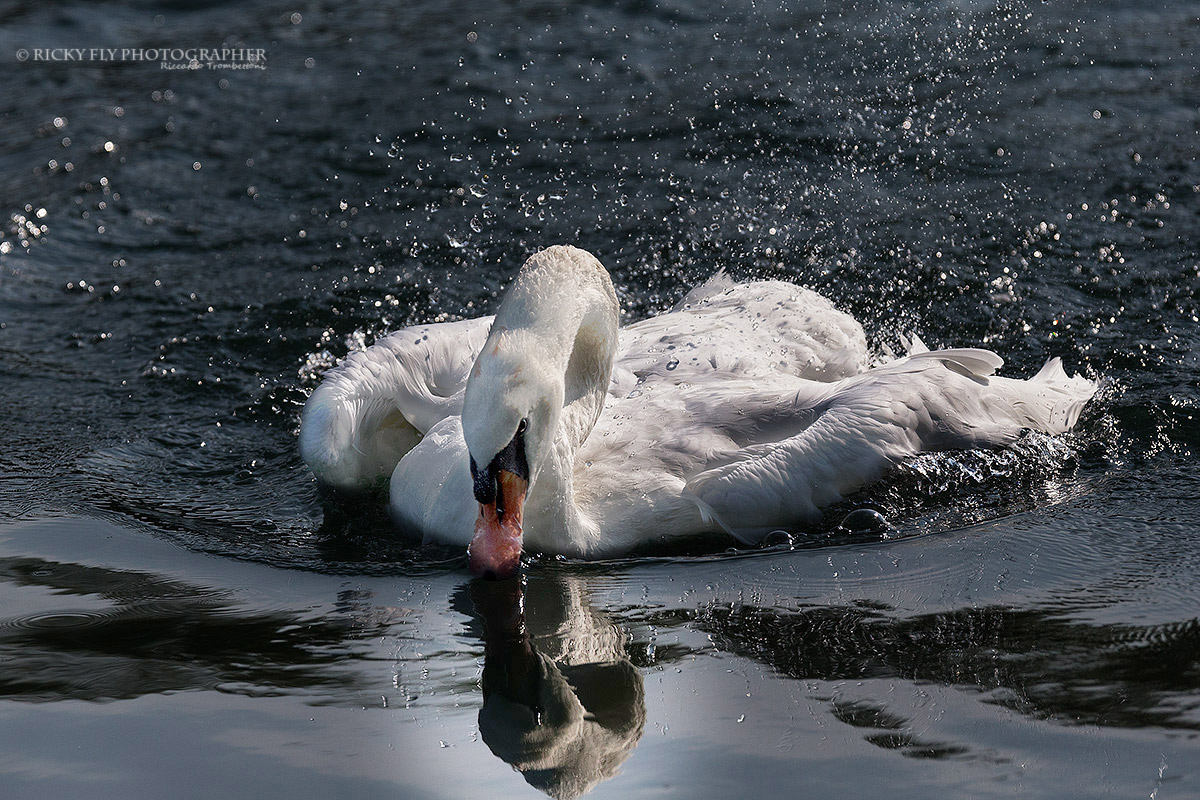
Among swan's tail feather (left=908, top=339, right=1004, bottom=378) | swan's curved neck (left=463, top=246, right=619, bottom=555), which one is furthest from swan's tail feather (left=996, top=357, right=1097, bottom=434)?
swan's curved neck (left=463, top=246, right=619, bottom=555)

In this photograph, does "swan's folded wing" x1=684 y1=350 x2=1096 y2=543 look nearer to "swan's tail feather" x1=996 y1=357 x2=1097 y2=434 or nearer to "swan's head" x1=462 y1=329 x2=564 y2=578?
"swan's tail feather" x1=996 y1=357 x2=1097 y2=434

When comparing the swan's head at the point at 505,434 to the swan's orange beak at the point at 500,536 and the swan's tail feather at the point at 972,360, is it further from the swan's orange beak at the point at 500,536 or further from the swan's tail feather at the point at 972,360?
the swan's tail feather at the point at 972,360

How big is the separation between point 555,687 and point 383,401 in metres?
2.22

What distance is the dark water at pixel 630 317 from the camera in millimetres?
4133

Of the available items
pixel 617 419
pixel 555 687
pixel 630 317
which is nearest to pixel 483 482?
pixel 555 687

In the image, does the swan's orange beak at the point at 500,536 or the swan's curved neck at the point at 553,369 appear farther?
the swan's orange beak at the point at 500,536

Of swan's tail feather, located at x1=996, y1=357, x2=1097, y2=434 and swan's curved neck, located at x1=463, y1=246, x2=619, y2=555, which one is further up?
swan's curved neck, located at x1=463, y1=246, x2=619, y2=555

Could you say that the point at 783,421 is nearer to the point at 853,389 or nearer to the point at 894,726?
the point at 853,389

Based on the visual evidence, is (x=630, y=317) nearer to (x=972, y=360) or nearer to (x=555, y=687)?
(x=972, y=360)

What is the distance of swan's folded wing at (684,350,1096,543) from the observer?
215 inches

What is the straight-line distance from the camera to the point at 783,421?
5.87 meters

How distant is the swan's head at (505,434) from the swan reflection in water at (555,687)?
0.22 m

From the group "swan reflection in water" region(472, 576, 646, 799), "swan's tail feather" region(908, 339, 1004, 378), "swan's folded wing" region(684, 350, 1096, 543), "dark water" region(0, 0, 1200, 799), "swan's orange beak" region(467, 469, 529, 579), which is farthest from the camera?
"swan's tail feather" region(908, 339, 1004, 378)

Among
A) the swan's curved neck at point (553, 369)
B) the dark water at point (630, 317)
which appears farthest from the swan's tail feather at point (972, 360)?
the swan's curved neck at point (553, 369)
